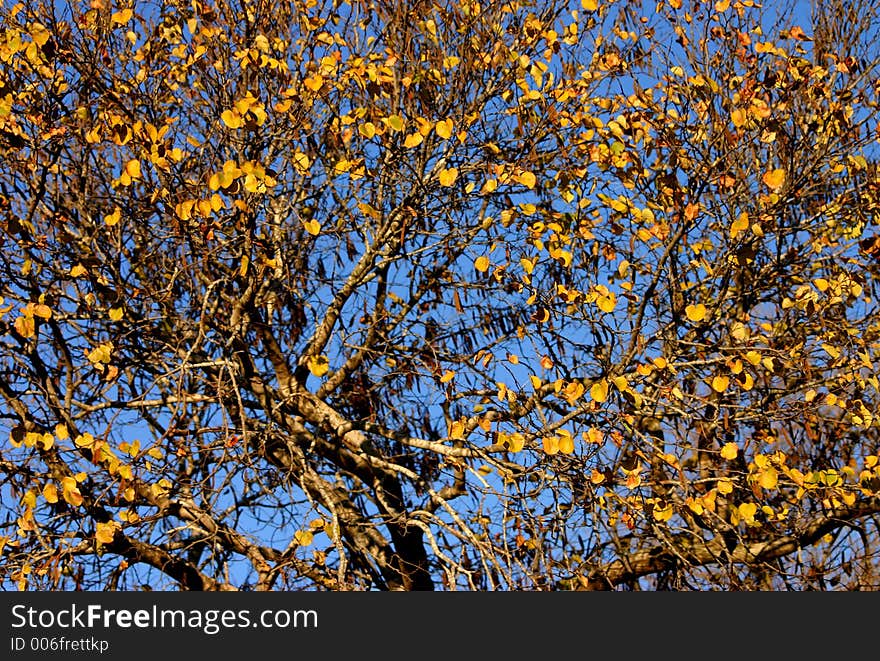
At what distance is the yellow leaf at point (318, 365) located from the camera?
8.36 meters

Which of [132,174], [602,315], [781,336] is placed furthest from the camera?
[781,336]

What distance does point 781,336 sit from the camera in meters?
8.68

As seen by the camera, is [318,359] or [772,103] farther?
[772,103]

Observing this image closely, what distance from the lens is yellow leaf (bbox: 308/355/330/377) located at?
8359mm

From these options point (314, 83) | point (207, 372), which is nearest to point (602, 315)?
point (314, 83)

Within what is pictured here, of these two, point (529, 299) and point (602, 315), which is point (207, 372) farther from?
point (602, 315)

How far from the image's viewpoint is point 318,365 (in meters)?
8.39

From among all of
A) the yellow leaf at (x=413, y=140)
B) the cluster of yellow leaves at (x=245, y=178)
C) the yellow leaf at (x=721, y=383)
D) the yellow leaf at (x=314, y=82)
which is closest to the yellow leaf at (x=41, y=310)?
the cluster of yellow leaves at (x=245, y=178)

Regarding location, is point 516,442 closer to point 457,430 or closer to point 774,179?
point 457,430

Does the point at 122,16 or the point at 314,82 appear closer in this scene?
the point at 314,82

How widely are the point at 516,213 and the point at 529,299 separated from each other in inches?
31.8

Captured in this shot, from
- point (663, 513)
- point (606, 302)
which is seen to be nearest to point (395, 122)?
point (606, 302)

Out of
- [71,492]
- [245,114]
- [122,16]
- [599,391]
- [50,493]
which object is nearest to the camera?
[50,493]

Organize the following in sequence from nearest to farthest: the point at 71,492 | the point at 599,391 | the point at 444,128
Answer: the point at 71,492 < the point at 599,391 < the point at 444,128
